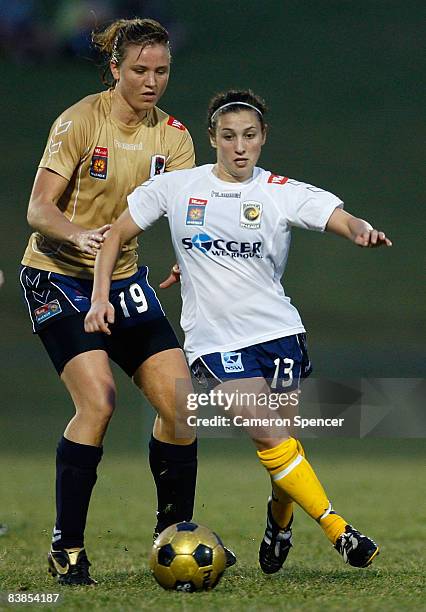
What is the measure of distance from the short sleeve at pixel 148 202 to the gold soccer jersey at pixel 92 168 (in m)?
0.24

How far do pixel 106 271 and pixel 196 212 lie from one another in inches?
19.7

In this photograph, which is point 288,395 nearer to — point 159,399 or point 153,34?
point 159,399

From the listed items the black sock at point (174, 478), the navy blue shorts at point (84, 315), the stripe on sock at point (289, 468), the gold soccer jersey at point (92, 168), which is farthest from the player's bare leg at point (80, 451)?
the stripe on sock at point (289, 468)

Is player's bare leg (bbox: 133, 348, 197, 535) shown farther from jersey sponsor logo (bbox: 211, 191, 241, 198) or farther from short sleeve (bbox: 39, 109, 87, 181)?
short sleeve (bbox: 39, 109, 87, 181)

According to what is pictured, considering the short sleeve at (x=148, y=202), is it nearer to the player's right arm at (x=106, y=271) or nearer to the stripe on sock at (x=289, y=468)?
the player's right arm at (x=106, y=271)

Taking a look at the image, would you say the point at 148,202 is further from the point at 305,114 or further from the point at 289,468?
the point at 305,114

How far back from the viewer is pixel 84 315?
596 centimetres

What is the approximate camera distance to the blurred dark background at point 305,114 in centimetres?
2127

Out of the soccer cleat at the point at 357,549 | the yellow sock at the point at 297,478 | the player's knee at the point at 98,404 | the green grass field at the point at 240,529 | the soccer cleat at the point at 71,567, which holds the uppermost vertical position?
the player's knee at the point at 98,404

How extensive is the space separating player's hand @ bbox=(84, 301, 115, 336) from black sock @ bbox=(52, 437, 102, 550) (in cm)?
59

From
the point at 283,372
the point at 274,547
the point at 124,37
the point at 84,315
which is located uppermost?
the point at 124,37

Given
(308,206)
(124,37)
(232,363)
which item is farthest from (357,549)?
(124,37)

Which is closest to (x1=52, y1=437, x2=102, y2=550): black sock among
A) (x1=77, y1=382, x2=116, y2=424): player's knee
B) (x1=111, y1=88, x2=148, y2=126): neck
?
(x1=77, y1=382, x2=116, y2=424): player's knee

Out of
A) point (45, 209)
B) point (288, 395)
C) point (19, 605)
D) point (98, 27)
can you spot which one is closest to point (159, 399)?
point (288, 395)
